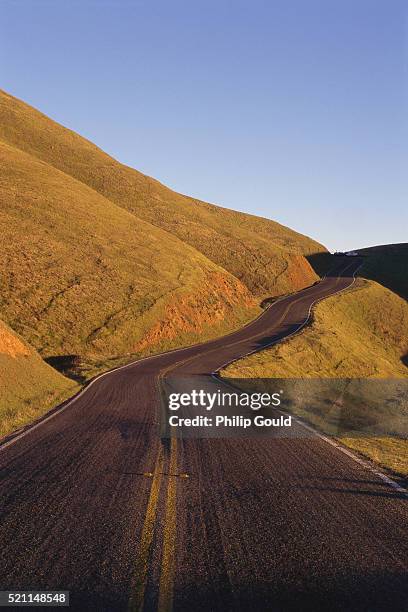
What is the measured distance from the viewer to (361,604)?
499cm

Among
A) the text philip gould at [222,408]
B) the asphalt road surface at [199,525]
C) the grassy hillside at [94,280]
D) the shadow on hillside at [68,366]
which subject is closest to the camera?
the asphalt road surface at [199,525]

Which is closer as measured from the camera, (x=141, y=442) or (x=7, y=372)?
(x=141, y=442)

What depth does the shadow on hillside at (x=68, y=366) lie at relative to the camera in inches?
1199

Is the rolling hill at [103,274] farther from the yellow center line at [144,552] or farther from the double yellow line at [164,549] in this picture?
the yellow center line at [144,552]

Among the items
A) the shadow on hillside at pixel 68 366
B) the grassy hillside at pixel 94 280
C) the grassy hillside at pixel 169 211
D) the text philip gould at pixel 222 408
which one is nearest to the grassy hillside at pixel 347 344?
the text philip gould at pixel 222 408

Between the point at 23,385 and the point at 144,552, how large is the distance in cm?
1701

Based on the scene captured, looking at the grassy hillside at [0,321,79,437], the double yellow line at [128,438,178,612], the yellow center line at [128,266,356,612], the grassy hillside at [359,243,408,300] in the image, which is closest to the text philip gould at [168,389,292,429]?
the grassy hillside at [0,321,79,437]

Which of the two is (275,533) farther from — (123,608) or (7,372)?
(7,372)

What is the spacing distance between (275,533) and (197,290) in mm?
53982

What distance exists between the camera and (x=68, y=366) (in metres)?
34.4

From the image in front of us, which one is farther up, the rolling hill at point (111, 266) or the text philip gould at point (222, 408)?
the rolling hill at point (111, 266)

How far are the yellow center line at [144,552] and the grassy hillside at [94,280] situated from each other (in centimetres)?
2923

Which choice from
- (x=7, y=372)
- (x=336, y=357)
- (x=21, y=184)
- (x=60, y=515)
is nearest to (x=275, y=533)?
(x=60, y=515)

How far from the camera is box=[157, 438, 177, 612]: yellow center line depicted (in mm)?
4967
